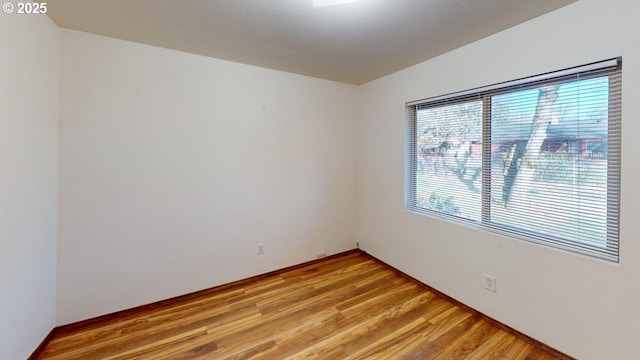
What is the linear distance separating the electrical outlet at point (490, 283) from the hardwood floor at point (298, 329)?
0.29 m

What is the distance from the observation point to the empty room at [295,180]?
158 cm

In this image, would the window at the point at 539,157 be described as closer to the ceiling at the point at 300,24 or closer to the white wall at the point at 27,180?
the ceiling at the point at 300,24

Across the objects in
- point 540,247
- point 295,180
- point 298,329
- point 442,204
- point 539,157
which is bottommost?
point 298,329

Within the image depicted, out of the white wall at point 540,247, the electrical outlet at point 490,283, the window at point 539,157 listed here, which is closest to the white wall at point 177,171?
the white wall at point 540,247

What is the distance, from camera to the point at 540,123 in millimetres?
1866

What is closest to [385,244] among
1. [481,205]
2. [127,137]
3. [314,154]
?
[481,205]

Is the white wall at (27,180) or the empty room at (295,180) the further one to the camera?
the empty room at (295,180)

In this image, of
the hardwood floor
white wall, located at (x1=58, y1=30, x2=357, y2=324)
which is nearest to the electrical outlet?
the hardwood floor

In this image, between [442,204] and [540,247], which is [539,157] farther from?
[442,204]

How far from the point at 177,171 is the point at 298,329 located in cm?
182

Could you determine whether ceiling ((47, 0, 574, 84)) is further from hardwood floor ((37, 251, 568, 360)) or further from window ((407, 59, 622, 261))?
hardwood floor ((37, 251, 568, 360))

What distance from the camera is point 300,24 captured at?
1900 mm

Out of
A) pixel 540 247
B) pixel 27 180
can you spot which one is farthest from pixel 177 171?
pixel 540 247

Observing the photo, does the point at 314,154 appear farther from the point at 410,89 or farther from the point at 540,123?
the point at 540,123
